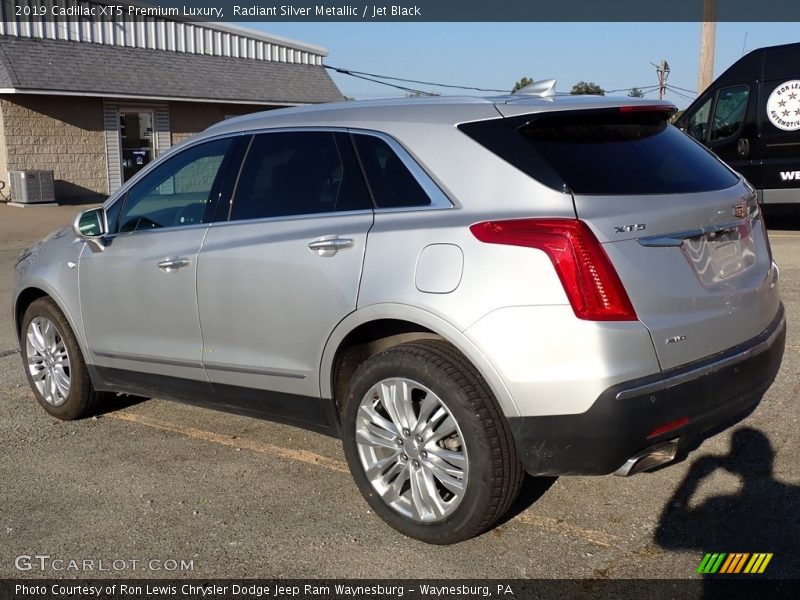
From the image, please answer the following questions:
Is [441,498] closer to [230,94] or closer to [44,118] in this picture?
[44,118]

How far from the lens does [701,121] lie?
13242 mm

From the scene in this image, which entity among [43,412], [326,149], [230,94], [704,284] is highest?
[230,94]

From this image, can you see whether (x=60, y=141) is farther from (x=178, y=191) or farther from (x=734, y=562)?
(x=734, y=562)

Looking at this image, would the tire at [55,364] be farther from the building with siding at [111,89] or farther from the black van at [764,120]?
the building with siding at [111,89]

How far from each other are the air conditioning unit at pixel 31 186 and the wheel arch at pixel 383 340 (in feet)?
59.3

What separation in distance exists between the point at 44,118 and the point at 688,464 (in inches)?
796

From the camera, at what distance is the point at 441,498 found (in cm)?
360

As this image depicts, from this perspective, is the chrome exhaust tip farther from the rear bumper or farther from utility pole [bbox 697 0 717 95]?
utility pole [bbox 697 0 717 95]

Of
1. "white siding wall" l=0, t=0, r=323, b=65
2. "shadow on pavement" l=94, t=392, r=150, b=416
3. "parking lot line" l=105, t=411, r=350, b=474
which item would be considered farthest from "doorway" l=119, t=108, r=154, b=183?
"parking lot line" l=105, t=411, r=350, b=474

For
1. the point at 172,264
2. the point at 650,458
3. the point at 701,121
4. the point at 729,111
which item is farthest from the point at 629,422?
the point at 701,121

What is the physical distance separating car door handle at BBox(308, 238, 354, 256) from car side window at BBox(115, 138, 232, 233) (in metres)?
0.91

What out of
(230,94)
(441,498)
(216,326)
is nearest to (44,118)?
(230,94)

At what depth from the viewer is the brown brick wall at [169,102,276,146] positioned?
23516 millimetres

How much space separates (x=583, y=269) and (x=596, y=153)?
0.63m
